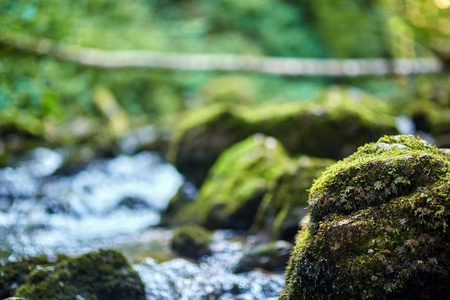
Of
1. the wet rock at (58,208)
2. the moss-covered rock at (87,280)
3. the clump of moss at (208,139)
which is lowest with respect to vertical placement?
the moss-covered rock at (87,280)

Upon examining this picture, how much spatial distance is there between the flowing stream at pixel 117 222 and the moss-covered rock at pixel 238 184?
356 millimetres

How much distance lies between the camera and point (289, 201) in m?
4.79

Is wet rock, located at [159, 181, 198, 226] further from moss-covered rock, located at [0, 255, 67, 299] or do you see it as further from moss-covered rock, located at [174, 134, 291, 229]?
moss-covered rock, located at [0, 255, 67, 299]

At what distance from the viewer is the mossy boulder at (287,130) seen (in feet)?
21.2

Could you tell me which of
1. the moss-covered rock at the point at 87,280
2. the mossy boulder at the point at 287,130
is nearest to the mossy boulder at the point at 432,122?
the mossy boulder at the point at 287,130

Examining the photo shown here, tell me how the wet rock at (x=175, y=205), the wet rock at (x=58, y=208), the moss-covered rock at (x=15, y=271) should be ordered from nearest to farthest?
the moss-covered rock at (x=15, y=271), the wet rock at (x=175, y=205), the wet rock at (x=58, y=208)

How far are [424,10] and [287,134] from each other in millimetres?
13579

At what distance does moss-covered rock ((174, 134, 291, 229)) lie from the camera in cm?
575

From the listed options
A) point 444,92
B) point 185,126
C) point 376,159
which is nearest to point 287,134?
point 185,126

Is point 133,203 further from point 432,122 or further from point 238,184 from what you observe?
point 432,122

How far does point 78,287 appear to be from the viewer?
3.20 metres

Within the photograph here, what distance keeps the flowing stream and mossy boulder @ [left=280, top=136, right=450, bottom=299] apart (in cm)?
131

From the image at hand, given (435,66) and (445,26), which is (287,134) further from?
(445,26)

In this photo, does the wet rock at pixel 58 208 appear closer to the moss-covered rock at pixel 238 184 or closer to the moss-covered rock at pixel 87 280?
the moss-covered rock at pixel 238 184
